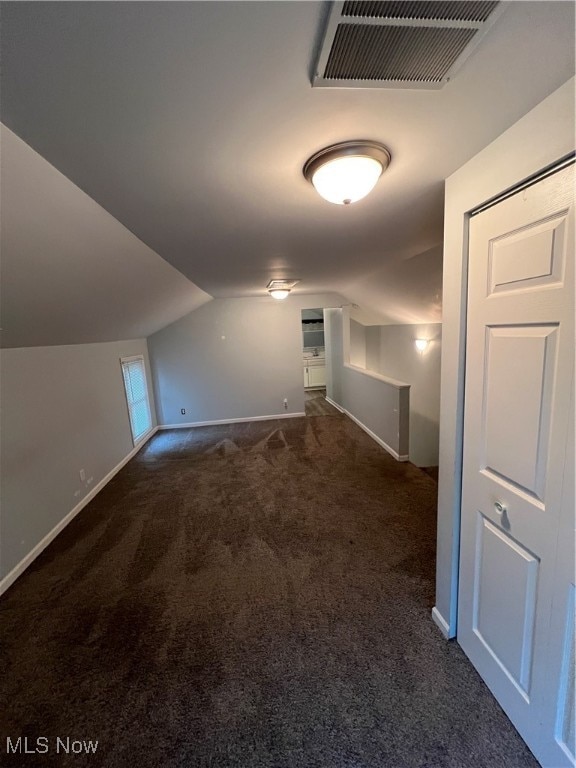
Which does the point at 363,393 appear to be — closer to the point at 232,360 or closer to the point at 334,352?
the point at 334,352

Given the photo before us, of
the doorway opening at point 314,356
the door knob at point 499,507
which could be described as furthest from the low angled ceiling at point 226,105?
the doorway opening at point 314,356

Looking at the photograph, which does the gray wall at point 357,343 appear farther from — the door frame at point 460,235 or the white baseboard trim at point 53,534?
the door frame at point 460,235

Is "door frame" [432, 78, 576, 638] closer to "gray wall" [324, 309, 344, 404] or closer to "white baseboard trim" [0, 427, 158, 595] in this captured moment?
"white baseboard trim" [0, 427, 158, 595]

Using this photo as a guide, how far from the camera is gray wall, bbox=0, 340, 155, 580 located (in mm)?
2234

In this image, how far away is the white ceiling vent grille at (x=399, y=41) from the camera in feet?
2.02

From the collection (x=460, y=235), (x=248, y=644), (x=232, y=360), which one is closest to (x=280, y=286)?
(x=232, y=360)

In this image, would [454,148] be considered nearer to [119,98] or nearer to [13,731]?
[119,98]

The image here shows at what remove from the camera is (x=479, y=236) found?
1240 mm

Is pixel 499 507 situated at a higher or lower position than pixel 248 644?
higher

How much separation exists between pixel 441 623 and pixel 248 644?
3.48ft

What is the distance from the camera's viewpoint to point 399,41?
0.69 m

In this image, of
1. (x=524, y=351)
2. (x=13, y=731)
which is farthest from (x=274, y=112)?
(x=13, y=731)

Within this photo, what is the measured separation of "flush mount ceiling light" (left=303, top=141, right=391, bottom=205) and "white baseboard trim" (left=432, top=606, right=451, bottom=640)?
2.14 metres

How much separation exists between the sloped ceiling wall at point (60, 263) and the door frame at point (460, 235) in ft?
5.28
